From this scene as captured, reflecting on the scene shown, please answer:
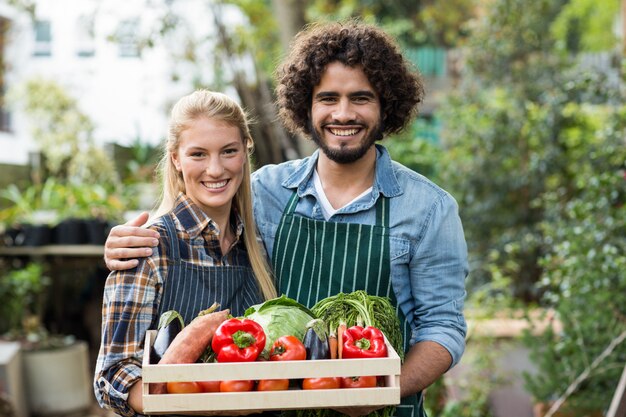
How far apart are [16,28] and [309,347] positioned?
6650 millimetres

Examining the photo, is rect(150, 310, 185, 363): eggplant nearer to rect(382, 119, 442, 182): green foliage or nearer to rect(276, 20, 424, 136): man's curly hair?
rect(276, 20, 424, 136): man's curly hair

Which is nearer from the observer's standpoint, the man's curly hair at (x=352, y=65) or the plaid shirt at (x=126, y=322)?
the plaid shirt at (x=126, y=322)

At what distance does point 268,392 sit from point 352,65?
3.74 feet

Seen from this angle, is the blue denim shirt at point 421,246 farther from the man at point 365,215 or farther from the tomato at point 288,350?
the tomato at point 288,350

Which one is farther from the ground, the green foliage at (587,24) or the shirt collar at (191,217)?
the green foliage at (587,24)

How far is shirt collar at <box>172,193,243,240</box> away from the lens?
2557mm

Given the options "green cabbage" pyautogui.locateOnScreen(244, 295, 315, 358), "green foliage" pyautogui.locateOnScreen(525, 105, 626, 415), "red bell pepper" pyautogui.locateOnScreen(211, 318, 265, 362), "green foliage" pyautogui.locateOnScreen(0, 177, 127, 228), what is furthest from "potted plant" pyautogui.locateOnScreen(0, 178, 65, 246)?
"red bell pepper" pyautogui.locateOnScreen(211, 318, 265, 362)

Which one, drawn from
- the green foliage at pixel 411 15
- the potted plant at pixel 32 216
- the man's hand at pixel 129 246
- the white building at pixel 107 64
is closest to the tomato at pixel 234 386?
the man's hand at pixel 129 246

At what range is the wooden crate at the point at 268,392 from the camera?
2051 mm

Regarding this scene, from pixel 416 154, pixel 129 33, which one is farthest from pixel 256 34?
pixel 129 33

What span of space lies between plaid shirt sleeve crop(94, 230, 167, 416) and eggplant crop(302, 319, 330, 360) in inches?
17.3

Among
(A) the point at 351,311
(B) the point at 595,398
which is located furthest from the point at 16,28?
(A) the point at 351,311

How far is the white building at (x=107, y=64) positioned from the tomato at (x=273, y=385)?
17.0 feet

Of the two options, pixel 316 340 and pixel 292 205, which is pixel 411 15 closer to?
pixel 292 205
